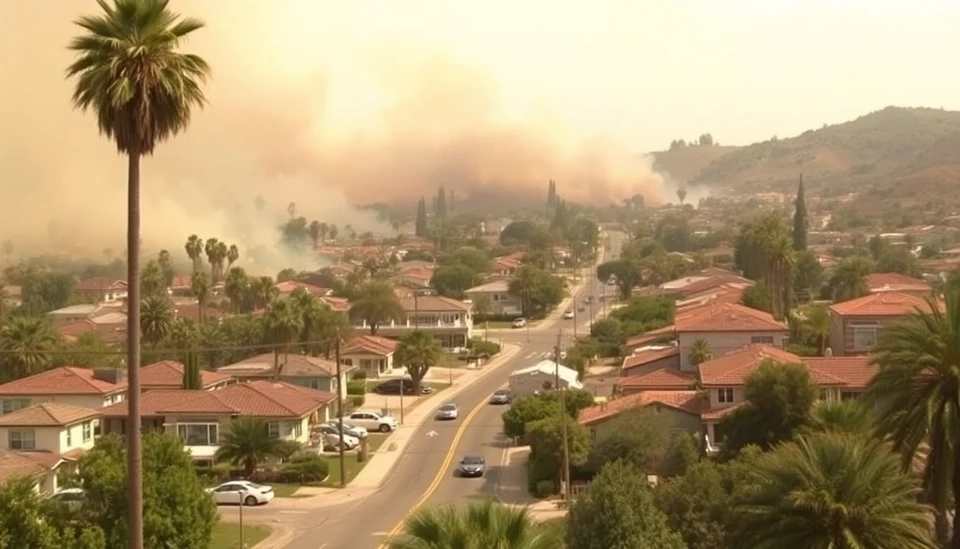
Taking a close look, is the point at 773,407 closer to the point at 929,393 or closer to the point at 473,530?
the point at 929,393

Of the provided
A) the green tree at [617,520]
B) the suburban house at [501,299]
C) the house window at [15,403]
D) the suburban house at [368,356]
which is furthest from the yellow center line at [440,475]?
the suburban house at [501,299]

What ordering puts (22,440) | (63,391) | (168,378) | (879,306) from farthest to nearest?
(879,306) → (168,378) → (63,391) → (22,440)

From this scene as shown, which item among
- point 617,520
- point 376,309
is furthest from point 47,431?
point 376,309

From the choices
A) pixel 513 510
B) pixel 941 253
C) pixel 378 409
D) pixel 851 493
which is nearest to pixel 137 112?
pixel 513 510

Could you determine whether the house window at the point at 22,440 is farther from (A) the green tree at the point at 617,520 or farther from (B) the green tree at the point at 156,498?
(A) the green tree at the point at 617,520

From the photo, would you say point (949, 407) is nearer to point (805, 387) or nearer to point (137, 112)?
point (137, 112)

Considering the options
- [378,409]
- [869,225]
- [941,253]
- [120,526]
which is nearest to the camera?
[120,526]

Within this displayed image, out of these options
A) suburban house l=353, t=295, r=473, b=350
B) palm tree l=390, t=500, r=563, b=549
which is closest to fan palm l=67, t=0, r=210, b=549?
palm tree l=390, t=500, r=563, b=549
